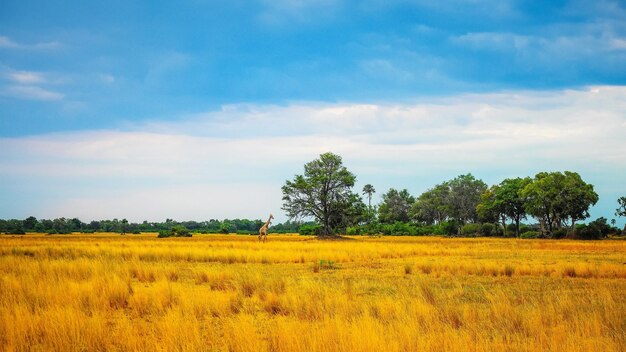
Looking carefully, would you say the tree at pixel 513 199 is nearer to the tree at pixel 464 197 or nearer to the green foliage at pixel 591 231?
the green foliage at pixel 591 231

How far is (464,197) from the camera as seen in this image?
110125mm

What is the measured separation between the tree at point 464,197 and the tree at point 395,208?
20.5 metres

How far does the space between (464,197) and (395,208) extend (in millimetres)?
28874

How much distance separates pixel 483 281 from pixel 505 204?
7641 cm

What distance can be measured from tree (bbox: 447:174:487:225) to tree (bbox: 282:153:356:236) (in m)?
58.4

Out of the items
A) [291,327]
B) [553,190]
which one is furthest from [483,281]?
Result: [553,190]

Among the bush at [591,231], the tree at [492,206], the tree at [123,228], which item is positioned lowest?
the tree at [123,228]

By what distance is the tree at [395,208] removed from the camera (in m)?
133

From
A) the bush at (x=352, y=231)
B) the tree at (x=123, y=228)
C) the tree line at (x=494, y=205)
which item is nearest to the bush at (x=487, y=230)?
the tree line at (x=494, y=205)

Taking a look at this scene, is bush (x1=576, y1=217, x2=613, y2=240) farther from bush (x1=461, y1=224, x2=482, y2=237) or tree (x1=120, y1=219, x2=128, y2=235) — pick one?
tree (x1=120, y1=219, x2=128, y2=235)

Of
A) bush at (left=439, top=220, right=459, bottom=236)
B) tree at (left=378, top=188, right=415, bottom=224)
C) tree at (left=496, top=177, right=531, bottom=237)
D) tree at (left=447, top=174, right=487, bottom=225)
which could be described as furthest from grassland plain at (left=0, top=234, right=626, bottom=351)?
tree at (left=378, top=188, right=415, bottom=224)

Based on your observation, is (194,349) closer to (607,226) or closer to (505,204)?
(607,226)

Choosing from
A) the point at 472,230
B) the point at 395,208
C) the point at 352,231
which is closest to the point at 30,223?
the point at 352,231

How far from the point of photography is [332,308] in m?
8.89
